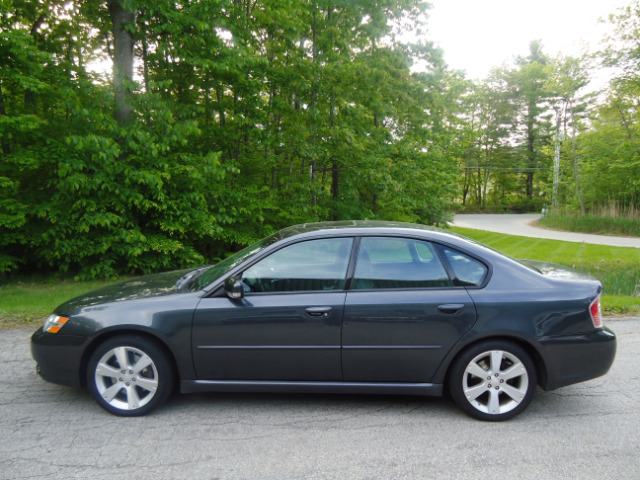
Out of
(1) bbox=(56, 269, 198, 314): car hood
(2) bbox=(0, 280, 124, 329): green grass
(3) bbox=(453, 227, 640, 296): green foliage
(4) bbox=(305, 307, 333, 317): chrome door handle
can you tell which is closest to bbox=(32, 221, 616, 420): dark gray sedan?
(4) bbox=(305, 307, 333, 317): chrome door handle

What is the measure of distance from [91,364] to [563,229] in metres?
27.3

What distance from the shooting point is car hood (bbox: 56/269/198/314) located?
135 inches

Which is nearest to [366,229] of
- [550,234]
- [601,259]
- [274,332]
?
[274,332]

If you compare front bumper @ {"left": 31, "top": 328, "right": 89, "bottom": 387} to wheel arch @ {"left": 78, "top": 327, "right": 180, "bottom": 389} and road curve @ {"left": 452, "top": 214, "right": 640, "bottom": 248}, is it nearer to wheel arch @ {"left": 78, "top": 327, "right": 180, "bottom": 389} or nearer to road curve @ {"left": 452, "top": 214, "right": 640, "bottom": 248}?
wheel arch @ {"left": 78, "top": 327, "right": 180, "bottom": 389}

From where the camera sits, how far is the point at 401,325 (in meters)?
3.20

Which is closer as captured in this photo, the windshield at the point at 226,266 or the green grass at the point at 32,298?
the windshield at the point at 226,266

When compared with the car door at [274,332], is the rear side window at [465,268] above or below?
above

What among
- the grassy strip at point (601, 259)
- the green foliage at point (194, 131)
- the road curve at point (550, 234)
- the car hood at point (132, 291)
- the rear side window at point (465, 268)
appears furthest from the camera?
the road curve at point (550, 234)

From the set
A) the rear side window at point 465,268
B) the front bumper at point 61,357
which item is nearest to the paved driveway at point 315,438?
the front bumper at point 61,357

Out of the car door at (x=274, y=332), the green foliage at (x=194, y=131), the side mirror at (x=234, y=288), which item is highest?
the green foliage at (x=194, y=131)

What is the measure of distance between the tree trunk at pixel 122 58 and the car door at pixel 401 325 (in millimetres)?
7039

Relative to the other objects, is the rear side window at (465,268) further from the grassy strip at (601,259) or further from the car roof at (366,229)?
the grassy strip at (601,259)

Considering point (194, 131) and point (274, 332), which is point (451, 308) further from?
point (194, 131)

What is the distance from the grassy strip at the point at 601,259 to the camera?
6789 mm
